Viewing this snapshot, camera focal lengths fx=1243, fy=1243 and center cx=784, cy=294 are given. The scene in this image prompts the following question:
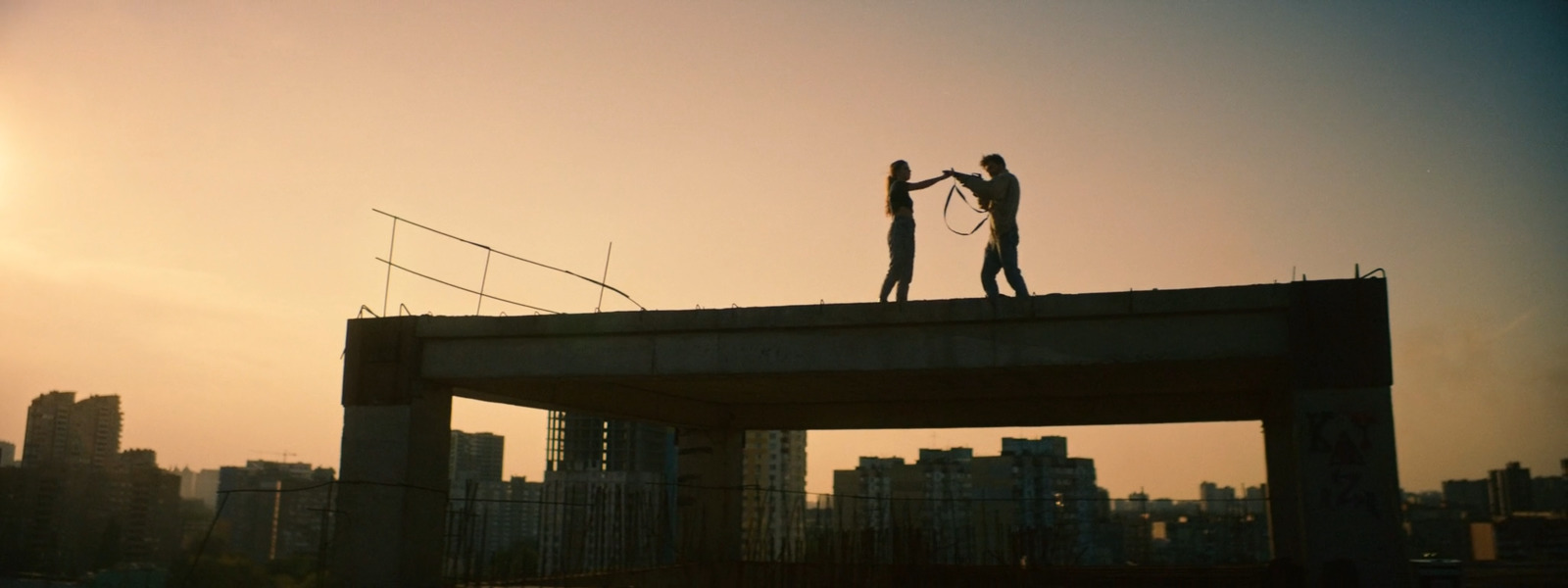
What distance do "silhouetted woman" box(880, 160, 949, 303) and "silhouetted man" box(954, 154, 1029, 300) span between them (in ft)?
2.04

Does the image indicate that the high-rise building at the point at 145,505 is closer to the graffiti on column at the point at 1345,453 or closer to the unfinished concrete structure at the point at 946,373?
the unfinished concrete structure at the point at 946,373

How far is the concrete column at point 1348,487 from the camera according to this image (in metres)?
13.5

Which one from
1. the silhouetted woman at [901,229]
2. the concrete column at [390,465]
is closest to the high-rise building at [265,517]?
the concrete column at [390,465]

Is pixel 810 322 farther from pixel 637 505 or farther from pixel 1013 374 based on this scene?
pixel 637 505

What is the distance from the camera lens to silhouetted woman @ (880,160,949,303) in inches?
603

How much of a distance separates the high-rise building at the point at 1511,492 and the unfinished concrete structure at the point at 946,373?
50.8 meters

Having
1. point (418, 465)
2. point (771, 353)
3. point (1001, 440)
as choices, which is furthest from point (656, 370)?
point (1001, 440)

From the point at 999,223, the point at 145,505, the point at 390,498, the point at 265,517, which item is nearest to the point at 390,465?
the point at 390,498

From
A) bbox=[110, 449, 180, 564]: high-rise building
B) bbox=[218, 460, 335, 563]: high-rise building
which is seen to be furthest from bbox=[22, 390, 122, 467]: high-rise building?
bbox=[218, 460, 335, 563]: high-rise building

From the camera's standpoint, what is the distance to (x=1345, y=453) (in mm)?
13695

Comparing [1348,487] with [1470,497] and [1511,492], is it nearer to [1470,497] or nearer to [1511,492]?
[1511,492]

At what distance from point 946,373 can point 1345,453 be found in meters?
4.64

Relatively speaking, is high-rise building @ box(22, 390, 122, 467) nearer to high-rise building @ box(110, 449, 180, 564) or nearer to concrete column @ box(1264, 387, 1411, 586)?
high-rise building @ box(110, 449, 180, 564)

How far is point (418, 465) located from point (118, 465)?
122929 mm
